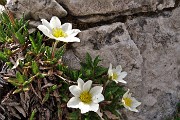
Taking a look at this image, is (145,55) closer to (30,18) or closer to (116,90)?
(116,90)

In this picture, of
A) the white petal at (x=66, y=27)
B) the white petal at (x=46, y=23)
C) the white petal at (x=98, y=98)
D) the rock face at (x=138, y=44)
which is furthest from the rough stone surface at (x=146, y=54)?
the white petal at (x=98, y=98)

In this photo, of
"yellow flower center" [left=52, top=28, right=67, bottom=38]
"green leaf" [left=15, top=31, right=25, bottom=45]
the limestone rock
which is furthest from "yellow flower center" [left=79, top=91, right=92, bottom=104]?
the limestone rock

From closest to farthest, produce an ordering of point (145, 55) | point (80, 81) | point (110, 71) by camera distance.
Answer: point (80, 81)
point (110, 71)
point (145, 55)

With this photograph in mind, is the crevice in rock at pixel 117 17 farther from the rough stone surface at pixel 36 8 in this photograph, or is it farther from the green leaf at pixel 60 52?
the green leaf at pixel 60 52

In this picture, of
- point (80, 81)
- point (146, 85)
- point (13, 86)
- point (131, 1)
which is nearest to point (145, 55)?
point (146, 85)

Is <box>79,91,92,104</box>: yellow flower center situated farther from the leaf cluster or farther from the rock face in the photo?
the rock face

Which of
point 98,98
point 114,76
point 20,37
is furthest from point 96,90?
point 20,37
